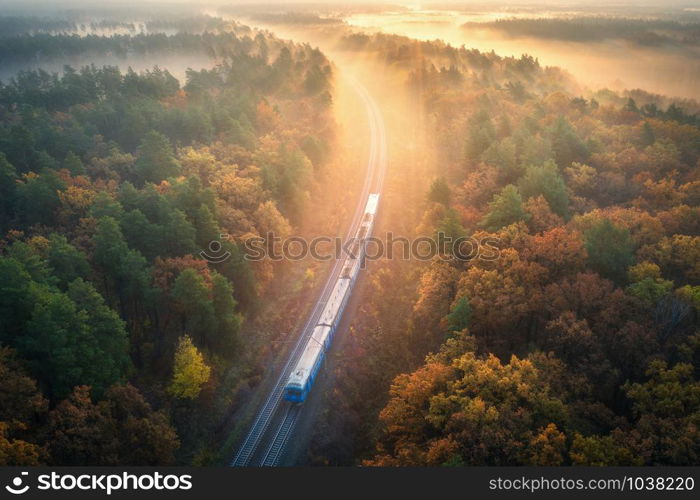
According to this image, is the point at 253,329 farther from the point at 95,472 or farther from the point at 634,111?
the point at 634,111

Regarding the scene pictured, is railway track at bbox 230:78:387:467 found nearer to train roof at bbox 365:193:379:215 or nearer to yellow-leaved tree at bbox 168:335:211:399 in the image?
yellow-leaved tree at bbox 168:335:211:399

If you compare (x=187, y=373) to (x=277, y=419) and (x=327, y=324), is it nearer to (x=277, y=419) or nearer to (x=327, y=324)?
(x=277, y=419)

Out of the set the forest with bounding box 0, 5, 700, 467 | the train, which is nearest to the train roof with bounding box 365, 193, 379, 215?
the train

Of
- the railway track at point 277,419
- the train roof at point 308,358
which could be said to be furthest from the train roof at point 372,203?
the train roof at point 308,358

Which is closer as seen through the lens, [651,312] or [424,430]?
[424,430]

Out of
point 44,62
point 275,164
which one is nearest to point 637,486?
point 275,164

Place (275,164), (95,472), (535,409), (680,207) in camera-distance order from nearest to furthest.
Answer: (95,472), (535,409), (680,207), (275,164)

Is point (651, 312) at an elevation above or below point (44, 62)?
below
